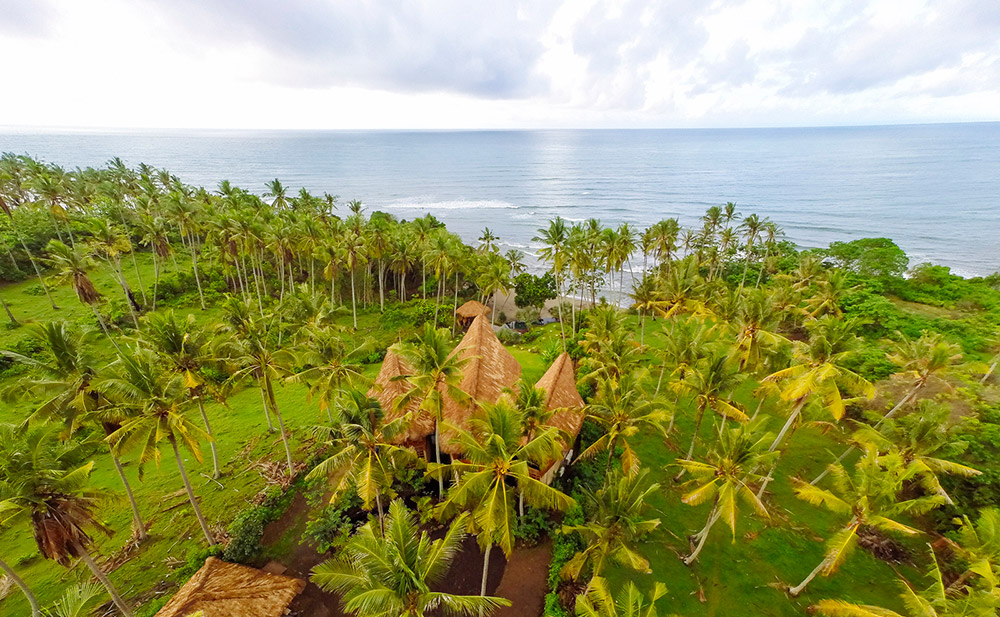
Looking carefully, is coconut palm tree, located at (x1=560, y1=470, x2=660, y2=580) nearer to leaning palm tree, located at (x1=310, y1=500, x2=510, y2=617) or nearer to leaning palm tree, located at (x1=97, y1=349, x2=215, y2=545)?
leaning palm tree, located at (x1=310, y1=500, x2=510, y2=617)

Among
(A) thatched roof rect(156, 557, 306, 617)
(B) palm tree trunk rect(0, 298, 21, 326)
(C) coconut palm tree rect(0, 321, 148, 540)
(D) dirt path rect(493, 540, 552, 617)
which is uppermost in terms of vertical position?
(C) coconut palm tree rect(0, 321, 148, 540)

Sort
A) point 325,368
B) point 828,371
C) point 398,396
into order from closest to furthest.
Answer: point 828,371, point 398,396, point 325,368

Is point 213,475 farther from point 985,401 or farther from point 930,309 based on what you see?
point 930,309

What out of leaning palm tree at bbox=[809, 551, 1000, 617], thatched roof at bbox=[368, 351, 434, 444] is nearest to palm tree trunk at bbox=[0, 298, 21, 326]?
thatched roof at bbox=[368, 351, 434, 444]

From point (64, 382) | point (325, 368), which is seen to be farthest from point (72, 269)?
point (325, 368)

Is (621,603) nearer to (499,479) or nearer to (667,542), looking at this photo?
(499,479)

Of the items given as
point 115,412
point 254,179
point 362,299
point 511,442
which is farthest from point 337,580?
point 254,179
